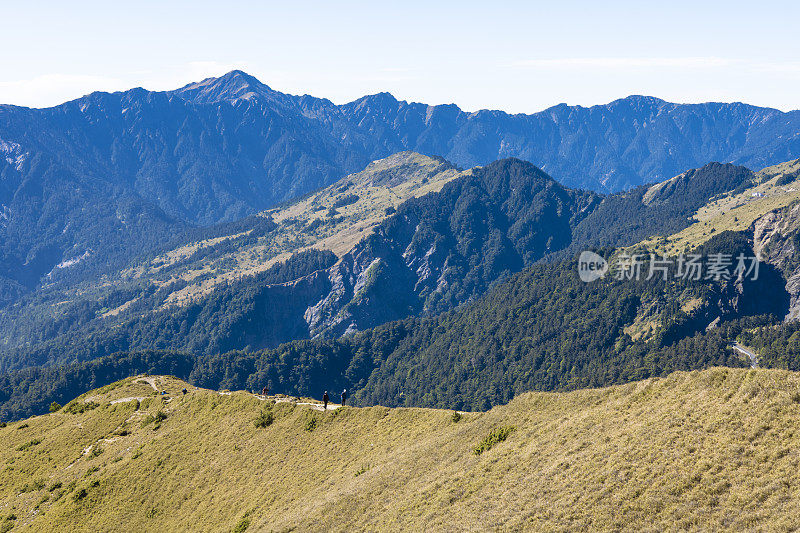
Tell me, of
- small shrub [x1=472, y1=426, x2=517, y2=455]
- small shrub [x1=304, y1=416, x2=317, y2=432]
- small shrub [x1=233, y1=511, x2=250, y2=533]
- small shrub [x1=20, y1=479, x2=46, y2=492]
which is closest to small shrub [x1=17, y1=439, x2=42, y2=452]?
small shrub [x1=20, y1=479, x2=46, y2=492]

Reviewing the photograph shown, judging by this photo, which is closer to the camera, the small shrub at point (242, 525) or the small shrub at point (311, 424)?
the small shrub at point (242, 525)

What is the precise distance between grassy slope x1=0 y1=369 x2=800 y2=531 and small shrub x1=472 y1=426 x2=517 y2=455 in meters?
0.98

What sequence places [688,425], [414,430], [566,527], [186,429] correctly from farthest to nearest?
[186,429]
[414,430]
[688,425]
[566,527]

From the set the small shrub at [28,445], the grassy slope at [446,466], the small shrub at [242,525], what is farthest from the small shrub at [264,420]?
the small shrub at [28,445]

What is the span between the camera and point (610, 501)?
37750 mm

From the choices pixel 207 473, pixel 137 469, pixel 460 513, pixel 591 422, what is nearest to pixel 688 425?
pixel 591 422

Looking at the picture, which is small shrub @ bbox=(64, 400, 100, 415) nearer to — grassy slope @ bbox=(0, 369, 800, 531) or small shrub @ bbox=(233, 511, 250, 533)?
grassy slope @ bbox=(0, 369, 800, 531)

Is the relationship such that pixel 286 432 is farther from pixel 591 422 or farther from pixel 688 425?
pixel 688 425

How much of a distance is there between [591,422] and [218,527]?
42.7 meters

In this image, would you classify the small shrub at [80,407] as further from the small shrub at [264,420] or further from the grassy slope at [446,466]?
the small shrub at [264,420]

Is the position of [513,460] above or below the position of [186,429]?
above

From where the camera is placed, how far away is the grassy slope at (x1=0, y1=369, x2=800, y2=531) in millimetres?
36312

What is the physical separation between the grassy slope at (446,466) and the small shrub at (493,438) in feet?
3.22

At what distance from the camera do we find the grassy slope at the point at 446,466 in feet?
119
